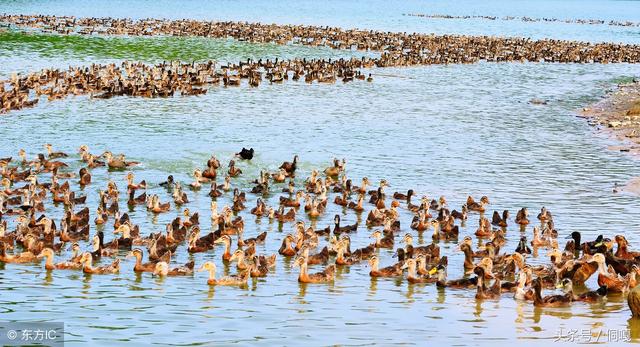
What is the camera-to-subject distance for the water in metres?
16.8

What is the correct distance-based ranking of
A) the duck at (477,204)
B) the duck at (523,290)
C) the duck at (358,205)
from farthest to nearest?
1. the duck at (358,205)
2. the duck at (477,204)
3. the duck at (523,290)

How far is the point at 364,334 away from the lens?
1634cm

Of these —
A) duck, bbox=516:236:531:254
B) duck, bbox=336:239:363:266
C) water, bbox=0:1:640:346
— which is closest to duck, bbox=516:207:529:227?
water, bbox=0:1:640:346

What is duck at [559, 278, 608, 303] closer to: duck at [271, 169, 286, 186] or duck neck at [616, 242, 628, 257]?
duck neck at [616, 242, 628, 257]

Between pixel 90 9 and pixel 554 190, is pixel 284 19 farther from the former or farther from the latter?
pixel 554 190

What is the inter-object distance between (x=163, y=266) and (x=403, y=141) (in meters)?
19.2

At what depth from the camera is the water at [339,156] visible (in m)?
16.8

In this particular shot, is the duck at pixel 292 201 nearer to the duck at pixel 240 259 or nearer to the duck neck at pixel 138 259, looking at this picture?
the duck at pixel 240 259

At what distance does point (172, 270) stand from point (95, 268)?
140cm

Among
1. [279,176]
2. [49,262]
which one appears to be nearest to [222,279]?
[49,262]

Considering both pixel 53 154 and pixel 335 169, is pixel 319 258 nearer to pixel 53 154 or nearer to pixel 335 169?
pixel 335 169

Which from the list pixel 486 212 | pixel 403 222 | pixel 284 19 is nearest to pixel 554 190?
pixel 486 212

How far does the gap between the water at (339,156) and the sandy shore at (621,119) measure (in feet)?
2.44

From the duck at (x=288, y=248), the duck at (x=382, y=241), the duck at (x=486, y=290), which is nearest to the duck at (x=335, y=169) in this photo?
the duck at (x=382, y=241)
